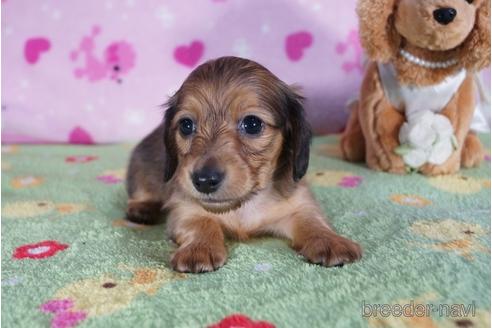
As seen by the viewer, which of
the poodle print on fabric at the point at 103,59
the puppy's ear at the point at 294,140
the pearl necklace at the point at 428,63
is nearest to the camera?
the puppy's ear at the point at 294,140

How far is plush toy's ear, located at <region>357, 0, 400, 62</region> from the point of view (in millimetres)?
2553

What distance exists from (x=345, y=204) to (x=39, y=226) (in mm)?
1204


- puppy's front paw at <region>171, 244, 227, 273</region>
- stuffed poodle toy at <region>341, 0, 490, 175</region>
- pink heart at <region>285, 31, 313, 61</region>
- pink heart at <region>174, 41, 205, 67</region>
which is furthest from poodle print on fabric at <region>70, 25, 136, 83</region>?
puppy's front paw at <region>171, 244, 227, 273</region>

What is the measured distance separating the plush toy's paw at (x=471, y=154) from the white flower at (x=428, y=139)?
0.56 feet

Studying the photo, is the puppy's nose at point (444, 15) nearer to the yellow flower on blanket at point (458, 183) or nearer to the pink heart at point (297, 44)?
the yellow flower on blanket at point (458, 183)

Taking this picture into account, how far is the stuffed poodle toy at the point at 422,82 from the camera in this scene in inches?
97.3

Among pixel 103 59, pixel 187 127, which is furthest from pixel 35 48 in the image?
pixel 187 127

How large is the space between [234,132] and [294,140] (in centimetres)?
25

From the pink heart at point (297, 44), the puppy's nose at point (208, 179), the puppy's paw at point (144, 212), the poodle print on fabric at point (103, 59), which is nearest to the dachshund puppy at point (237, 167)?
the puppy's nose at point (208, 179)

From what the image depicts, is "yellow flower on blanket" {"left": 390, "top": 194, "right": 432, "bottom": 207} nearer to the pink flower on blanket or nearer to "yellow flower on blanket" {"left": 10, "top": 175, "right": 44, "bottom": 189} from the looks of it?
the pink flower on blanket

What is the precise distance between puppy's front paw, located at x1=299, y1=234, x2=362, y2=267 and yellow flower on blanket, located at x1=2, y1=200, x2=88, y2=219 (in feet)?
3.55

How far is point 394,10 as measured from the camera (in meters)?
2.60

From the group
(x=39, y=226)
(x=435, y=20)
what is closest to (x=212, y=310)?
(x=39, y=226)

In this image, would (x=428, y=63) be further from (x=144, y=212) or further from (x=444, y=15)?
(x=144, y=212)
